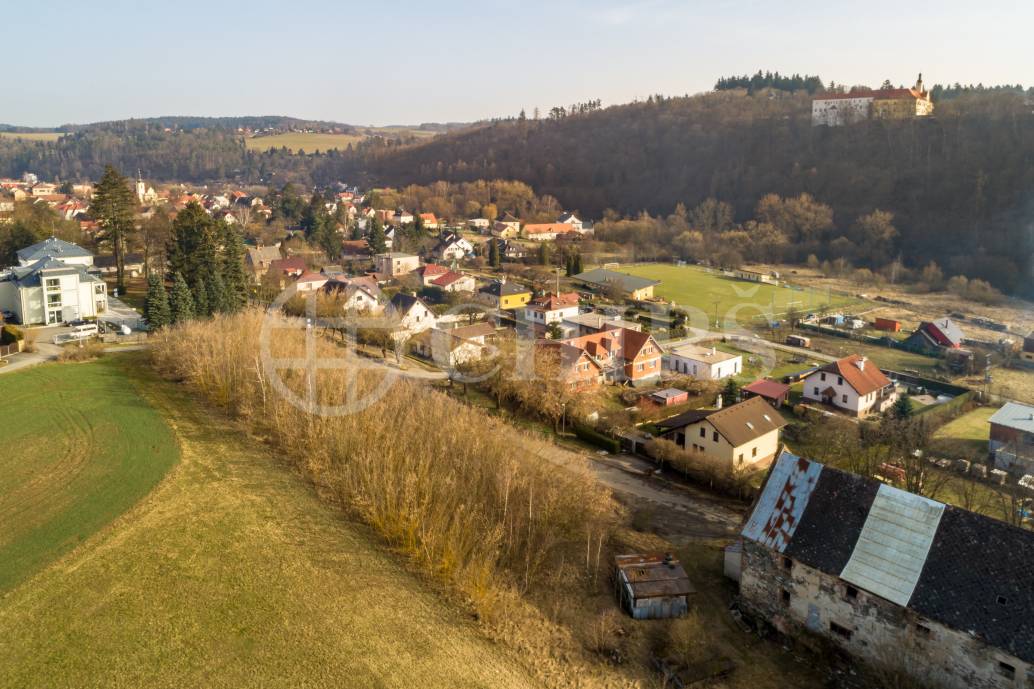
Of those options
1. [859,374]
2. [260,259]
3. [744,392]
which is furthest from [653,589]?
[260,259]

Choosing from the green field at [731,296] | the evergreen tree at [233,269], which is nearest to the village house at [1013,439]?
the green field at [731,296]

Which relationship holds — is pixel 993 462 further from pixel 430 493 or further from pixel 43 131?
pixel 43 131

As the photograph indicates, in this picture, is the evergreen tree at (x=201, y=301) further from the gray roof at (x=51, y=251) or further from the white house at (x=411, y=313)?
the gray roof at (x=51, y=251)

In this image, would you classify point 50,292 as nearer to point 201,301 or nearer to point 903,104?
point 201,301

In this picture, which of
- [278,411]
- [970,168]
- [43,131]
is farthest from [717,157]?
[43,131]

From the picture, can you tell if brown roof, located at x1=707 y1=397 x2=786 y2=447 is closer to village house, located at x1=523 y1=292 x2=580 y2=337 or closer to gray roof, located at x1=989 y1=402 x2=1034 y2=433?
gray roof, located at x1=989 y1=402 x2=1034 y2=433
